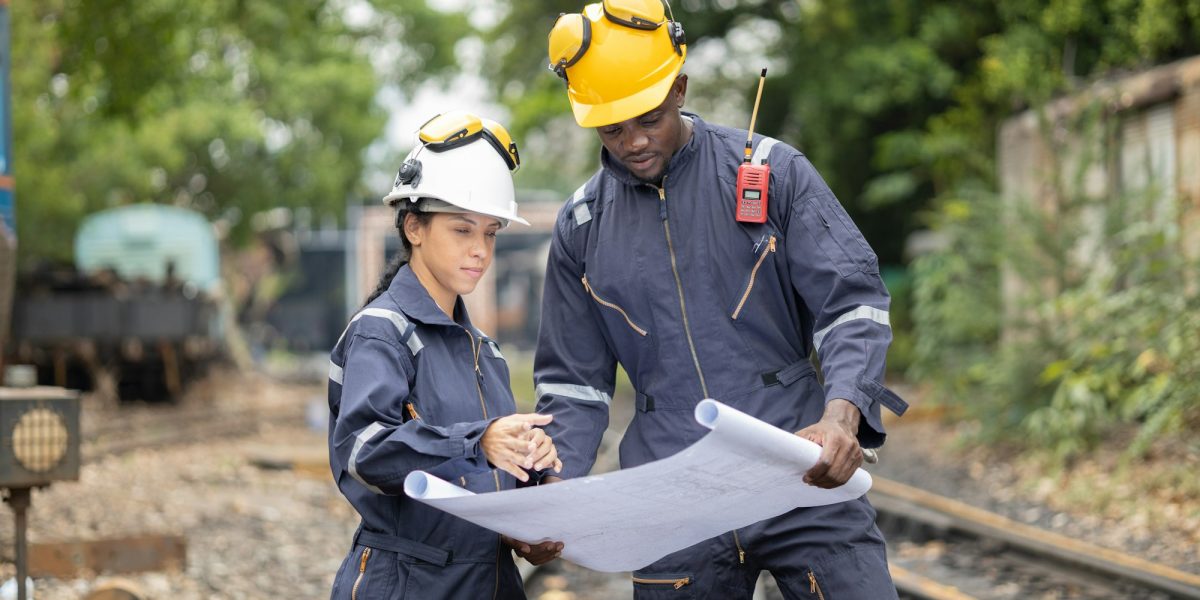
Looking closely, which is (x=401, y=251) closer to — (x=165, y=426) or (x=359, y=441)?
(x=359, y=441)

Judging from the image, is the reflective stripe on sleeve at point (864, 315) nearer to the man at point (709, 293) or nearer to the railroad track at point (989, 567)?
the man at point (709, 293)

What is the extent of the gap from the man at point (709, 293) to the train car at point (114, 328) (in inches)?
641

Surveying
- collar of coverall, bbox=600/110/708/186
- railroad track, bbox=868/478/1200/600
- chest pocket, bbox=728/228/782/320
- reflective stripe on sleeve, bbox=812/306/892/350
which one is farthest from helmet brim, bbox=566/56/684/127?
railroad track, bbox=868/478/1200/600

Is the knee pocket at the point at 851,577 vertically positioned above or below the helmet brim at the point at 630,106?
below

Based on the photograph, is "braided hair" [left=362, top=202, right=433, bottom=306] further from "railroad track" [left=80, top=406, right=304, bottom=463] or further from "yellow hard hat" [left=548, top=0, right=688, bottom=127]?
"railroad track" [left=80, top=406, right=304, bottom=463]

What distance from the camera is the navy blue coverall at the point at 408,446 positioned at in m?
2.70

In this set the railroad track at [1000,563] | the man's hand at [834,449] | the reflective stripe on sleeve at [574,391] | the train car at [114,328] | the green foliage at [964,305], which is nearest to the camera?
the man's hand at [834,449]

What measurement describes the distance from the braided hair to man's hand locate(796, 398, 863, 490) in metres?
1.06

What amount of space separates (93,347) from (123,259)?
15.6ft

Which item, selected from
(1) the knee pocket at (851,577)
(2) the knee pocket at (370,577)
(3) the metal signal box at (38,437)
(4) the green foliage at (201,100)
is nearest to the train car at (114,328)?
(4) the green foliage at (201,100)

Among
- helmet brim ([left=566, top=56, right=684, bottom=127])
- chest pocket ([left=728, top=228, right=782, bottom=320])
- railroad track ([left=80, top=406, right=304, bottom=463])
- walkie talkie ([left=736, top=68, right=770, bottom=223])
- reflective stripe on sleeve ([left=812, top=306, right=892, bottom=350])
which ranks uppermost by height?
helmet brim ([left=566, top=56, right=684, bottom=127])

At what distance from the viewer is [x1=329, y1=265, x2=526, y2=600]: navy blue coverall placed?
270cm

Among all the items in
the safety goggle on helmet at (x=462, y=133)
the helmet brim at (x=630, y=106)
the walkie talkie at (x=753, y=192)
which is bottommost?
the walkie talkie at (x=753, y=192)

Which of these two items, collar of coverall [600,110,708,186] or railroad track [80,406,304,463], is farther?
railroad track [80,406,304,463]
